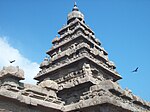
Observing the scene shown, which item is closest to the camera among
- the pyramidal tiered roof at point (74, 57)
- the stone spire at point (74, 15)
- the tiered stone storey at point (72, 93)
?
the tiered stone storey at point (72, 93)

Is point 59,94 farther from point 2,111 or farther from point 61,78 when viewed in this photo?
point 2,111

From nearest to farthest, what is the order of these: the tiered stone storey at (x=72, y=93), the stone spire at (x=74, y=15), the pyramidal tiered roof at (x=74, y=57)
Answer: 1. the tiered stone storey at (x=72, y=93)
2. the pyramidal tiered roof at (x=74, y=57)
3. the stone spire at (x=74, y=15)

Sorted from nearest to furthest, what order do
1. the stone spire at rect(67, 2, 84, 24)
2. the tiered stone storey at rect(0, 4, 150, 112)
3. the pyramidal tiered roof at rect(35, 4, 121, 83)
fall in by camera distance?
the tiered stone storey at rect(0, 4, 150, 112), the pyramidal tiered roof at rect(35, 4, 121, 83), the stone spire at rect(67, 2, 84, 24)

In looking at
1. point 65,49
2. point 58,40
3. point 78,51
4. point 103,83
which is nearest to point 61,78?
point 78,51

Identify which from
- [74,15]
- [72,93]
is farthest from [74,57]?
[74,15]

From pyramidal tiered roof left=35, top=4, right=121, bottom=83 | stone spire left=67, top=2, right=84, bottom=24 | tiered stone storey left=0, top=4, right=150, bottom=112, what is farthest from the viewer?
stone spire left=67, top=2, right=84, bottom=24

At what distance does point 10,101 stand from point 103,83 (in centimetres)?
476

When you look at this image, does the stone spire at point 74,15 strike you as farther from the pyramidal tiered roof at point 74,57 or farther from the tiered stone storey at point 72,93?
the tiered stone storey at point 72,93

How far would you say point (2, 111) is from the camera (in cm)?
962

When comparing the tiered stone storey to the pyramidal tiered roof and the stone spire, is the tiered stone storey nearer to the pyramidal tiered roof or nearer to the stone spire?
the pyramidal tiered roof

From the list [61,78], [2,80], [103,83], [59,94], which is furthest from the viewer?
[61,78]

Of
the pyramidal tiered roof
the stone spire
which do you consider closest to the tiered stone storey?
the pyramidal tiered roof

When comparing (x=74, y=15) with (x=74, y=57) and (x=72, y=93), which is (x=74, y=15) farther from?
(x=72, y=93)

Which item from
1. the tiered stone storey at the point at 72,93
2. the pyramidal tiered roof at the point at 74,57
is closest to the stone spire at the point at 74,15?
the pyramidal tiered roof at the point at 74,57
